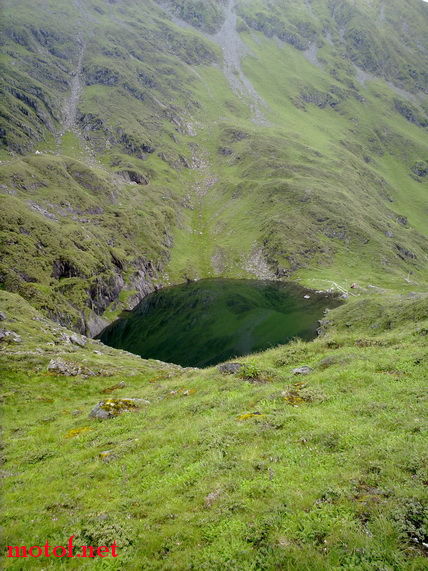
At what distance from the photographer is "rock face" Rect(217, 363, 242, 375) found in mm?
28858

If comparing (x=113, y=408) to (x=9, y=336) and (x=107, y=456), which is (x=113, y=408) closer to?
(x=107, y=456)

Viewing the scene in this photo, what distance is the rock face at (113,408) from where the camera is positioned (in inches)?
994

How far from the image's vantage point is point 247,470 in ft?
46.0

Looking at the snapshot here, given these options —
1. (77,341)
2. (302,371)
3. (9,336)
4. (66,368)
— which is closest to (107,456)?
(302,371)

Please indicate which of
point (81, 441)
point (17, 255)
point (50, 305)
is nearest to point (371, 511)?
point (81, 441)

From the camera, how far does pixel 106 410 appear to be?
1006 inches

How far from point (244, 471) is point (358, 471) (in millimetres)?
4492

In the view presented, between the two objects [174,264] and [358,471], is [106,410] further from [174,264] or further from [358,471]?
[174,264]

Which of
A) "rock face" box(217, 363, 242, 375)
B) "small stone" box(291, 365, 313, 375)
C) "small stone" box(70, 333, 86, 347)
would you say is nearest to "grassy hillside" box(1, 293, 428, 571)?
"small stone" box(291, 365, 313, 375)

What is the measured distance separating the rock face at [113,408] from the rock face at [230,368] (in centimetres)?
700

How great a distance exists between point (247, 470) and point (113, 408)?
1500cm

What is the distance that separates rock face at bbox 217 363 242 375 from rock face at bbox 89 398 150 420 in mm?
7002

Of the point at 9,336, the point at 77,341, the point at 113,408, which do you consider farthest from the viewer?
the point at 77,341

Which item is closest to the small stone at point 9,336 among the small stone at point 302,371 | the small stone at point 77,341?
the small stone at point 77,341
